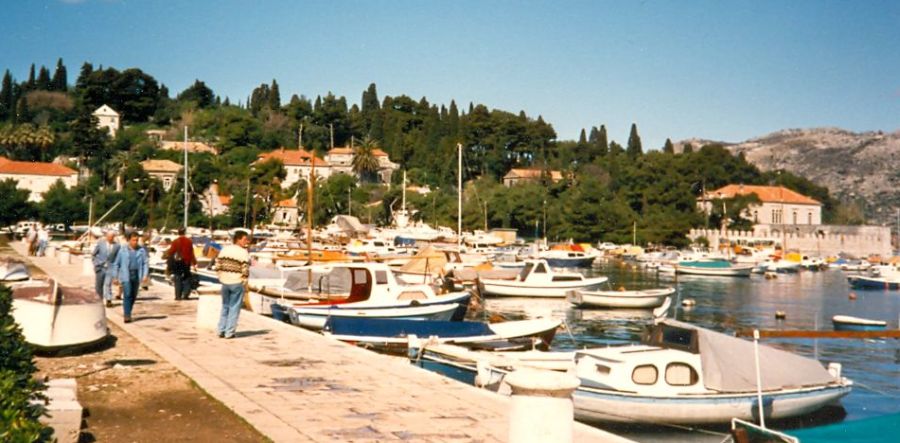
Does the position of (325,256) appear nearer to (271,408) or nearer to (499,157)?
(271,408)

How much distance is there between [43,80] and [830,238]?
539 ft

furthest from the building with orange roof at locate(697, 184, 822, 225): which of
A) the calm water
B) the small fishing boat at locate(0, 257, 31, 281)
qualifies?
the small fishing boat at locate(0, 257, 31, 281)

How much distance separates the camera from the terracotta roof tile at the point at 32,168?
5399 inches

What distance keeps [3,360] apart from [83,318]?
6797mm

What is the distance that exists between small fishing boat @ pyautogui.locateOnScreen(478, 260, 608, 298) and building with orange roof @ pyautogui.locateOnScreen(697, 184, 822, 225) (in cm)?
9678

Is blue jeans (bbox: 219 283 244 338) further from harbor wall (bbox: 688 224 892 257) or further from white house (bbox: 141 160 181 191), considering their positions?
harbor wall (bbox: 688 224 892 257)

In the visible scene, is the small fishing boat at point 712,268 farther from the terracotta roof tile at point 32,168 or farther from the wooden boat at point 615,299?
the terracotta roof tile at point 32,168

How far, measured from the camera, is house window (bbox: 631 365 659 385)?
50.6 feet

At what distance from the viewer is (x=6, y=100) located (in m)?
177

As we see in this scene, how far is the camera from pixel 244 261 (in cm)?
1493

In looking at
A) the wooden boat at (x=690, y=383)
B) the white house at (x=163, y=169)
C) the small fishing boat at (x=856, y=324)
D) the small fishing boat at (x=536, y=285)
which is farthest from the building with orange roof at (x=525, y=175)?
the wooden boat at (x=690, y=383)

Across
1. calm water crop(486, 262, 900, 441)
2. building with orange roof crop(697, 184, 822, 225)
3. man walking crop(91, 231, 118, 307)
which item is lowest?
calm water crop(486, 262, 900, 441)

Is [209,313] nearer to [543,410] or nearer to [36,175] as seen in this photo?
[543,410]

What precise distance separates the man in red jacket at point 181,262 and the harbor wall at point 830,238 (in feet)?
409
